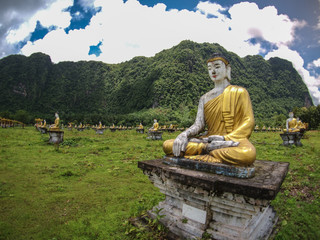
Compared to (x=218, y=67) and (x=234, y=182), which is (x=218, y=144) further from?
(x=218, y=67)

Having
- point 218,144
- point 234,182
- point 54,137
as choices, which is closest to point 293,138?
point 218,144

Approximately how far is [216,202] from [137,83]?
9693 cm

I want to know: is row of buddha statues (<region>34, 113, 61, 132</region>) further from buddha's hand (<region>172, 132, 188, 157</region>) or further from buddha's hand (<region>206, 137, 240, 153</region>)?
buddha's hand (<region>206, 137, 240, 153</region>)

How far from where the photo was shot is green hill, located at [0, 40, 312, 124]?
78.6m

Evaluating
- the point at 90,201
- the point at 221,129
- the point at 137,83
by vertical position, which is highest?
the point at 137,83

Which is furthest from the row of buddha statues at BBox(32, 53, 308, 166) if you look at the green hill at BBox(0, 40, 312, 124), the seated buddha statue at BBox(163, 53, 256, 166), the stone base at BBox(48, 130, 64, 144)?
the green hill at BBox(0, 40, 312, 124)

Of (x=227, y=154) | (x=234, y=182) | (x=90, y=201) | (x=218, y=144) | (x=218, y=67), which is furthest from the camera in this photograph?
(x=90, y=201)

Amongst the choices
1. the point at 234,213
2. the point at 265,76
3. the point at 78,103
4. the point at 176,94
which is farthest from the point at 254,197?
the point at 265,76

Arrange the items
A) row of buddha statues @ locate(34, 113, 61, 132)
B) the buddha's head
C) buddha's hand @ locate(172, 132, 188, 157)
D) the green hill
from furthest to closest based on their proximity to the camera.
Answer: the green hill
row of buddha statues @ locate(34, 113, 61, 132)
the buddha's head
buddha's hand @ locate(172, 132, 188, 157)

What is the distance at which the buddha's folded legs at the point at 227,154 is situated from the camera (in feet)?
9.21

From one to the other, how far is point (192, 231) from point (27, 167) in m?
7.18

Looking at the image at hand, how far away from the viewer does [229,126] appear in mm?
3660

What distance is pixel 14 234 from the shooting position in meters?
3.53

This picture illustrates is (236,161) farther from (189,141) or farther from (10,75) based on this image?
(10,75)
